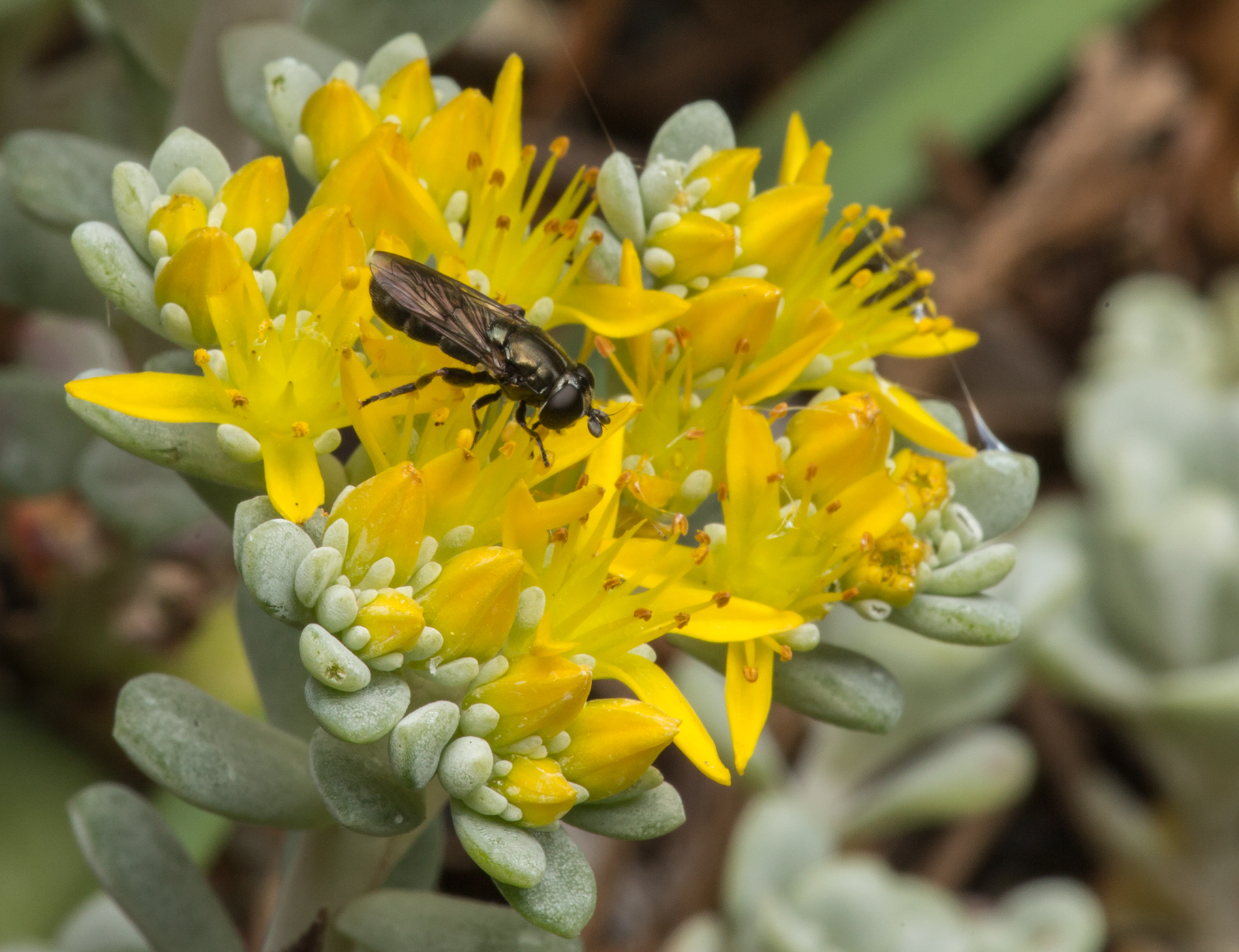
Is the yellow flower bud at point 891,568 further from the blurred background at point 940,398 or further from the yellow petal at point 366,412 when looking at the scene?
the blurred background at point 940,398

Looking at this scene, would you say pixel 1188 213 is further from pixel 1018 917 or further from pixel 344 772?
pixel 344 772

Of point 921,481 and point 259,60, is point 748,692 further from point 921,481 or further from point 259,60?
point 259,60

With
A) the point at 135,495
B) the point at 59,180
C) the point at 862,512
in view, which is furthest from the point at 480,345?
the point at 135,495

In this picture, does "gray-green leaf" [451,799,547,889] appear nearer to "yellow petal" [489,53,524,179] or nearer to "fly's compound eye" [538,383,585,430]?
"fly's compound eye" [538,383,585,430]

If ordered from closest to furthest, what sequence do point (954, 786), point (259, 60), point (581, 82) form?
1. point (581, 82)
2. point (259, 60)
3. point (954, 786)

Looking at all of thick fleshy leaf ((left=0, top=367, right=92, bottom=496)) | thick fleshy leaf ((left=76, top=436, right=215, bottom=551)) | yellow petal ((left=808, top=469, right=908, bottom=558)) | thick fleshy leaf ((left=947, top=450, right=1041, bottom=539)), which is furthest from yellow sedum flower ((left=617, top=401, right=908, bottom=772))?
thick fleshy leaf ((left=0, top=367, right=92, bottom=496))

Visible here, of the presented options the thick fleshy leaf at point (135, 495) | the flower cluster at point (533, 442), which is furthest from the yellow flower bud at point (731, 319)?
the thick fleshy leaf at point (135, 495)
